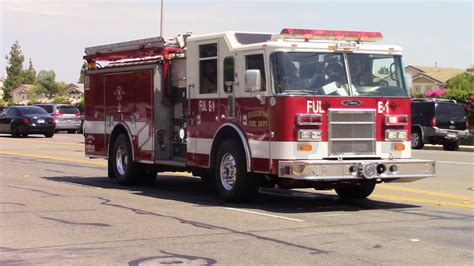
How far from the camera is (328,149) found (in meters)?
10.7

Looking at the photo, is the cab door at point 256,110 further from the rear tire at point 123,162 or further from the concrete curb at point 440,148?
the concrete curb at point 440,148

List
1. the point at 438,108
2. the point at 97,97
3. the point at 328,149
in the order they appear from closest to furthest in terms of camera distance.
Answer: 1. the point at 328,149
2. the point at 97,97
3. the point at 438,108

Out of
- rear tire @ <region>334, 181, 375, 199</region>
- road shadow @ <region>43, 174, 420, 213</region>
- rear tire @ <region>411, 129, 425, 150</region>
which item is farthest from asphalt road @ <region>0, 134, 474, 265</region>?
rear tire @ <region>411, 129, 425, 150</region>

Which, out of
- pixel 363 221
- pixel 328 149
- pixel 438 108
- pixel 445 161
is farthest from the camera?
pixel 438 108

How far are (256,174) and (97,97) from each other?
5765 millimetres

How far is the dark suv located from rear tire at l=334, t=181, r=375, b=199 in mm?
14597

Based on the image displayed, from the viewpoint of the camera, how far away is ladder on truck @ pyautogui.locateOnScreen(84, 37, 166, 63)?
13.9 meters

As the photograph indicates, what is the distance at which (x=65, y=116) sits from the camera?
39312 mm

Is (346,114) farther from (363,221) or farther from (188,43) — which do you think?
(188,43)

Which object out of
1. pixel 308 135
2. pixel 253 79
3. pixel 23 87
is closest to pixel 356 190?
pixel 308 135

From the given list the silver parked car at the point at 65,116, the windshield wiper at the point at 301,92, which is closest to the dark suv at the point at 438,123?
the windshield wiper at the point at 301,92

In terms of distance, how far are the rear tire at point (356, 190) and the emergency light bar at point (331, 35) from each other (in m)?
2.39

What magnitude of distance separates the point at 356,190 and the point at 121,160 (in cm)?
523

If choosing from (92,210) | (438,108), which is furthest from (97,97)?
(438,108)
